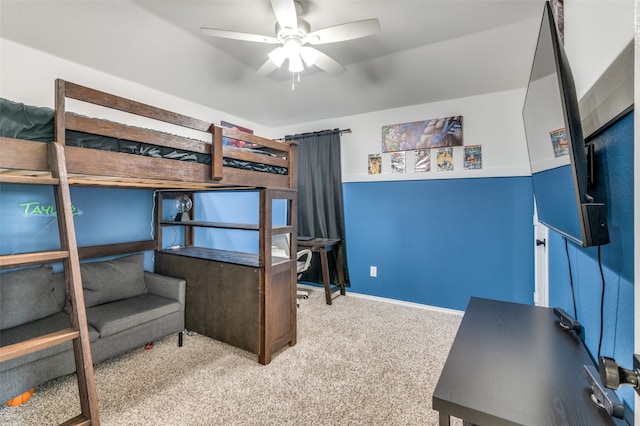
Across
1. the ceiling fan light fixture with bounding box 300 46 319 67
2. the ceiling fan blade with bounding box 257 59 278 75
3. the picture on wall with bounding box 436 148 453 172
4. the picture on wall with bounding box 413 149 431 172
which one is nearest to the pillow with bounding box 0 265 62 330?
the ceiling fan blade with bounding box 257 59 278 75

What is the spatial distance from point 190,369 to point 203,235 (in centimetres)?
176

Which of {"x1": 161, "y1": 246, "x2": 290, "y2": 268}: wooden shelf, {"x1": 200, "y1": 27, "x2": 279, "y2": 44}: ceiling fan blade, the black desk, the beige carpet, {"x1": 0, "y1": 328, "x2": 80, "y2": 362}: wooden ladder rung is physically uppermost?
{"x1": 200, "y1": 27, "x2": 279, "y2": 44}: ceiling fan blade

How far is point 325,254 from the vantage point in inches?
139

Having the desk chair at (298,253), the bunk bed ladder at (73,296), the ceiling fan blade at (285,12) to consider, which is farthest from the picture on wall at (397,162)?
the bunk bed ladder at (73,296)

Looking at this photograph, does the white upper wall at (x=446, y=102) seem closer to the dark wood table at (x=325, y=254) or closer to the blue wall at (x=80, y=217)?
the blue wall at (x=80, y=217)

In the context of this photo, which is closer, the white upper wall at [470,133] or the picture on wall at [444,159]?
the white upper wall at [470,133]

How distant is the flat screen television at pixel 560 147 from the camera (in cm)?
81

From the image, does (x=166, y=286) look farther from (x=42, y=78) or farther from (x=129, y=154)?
(x=42, y=78)

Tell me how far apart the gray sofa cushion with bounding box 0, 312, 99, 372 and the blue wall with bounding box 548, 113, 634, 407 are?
8.72ft

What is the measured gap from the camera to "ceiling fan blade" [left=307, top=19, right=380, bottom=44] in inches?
65.6

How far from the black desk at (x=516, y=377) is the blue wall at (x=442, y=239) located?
6.40 ft

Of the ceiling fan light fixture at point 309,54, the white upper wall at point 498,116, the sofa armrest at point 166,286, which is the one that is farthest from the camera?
the sofa armrest at point 166,286

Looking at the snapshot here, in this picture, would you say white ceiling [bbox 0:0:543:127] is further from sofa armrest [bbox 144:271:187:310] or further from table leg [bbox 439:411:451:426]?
table leg [bbox 439:411:451:426]

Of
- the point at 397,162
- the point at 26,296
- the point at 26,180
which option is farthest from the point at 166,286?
the point at 397,162
